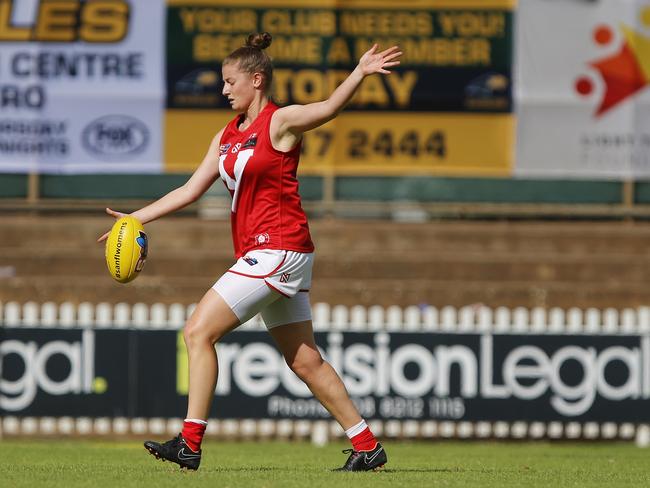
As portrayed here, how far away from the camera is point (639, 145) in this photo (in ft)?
51.4

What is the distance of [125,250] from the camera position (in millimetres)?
6656

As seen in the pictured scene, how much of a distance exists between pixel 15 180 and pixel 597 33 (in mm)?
6823

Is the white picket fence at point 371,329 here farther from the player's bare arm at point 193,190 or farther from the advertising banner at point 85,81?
the player's bare arm at point 193,190

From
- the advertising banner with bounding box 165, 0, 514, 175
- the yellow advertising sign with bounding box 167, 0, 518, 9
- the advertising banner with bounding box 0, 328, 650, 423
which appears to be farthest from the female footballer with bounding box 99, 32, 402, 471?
the yellow advertising sign with bounding box 167, 0, 518, 9

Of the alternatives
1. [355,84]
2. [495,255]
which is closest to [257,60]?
[355,84]

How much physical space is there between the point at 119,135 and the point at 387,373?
16.5ft

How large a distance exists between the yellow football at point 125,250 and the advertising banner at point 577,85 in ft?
31.7

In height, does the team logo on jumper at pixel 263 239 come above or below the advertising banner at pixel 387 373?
above

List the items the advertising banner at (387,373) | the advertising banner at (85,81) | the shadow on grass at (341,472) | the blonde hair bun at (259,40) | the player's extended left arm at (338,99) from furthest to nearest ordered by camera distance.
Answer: the advertising banner at (85,81)
the advertising banner at (387,373)
the shadow on grass at (341,472)
the blonde hair bun at (259,40)
the player's extended left arm at (338,99)

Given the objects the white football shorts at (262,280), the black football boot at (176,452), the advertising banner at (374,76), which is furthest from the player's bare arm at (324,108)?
the advertising banner at (374,76)

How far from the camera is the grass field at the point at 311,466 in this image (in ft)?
20.2

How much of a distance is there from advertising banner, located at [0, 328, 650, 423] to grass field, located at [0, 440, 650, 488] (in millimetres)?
368

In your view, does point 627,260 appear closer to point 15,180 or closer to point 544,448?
point 544,448

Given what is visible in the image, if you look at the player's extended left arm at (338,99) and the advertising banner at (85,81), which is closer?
the player's extended left arm at (338,99)
